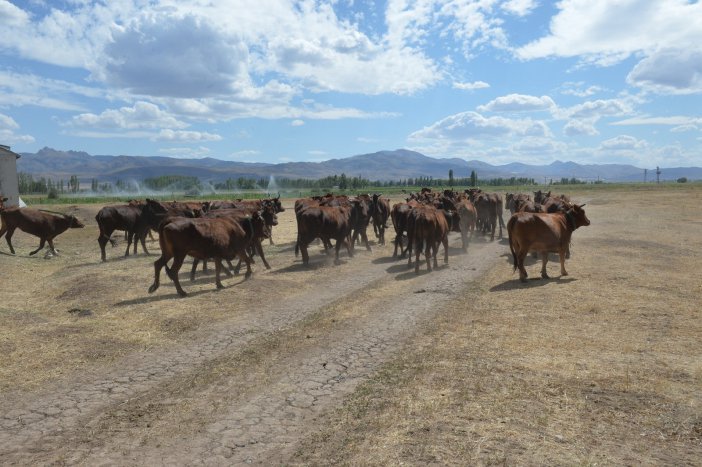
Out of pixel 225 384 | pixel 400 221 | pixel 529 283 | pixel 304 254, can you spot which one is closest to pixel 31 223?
pixel 304 254

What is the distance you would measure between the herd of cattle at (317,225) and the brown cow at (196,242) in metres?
0.02

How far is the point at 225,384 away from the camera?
24.2 feet

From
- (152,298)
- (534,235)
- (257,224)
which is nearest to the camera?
(152,298)

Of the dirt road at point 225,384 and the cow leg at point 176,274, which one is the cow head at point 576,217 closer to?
the dirt road at point 225,384

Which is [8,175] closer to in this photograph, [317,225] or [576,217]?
[317,225]

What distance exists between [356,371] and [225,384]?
1796 millimetres

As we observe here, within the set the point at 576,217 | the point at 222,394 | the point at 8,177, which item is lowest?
the point at 222,394

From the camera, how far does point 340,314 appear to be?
11.2 m

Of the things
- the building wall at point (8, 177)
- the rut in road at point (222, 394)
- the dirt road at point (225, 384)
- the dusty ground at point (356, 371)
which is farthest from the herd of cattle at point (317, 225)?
the building wall at point (8, 177)

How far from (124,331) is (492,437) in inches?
280

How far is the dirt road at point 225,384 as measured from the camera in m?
5.68

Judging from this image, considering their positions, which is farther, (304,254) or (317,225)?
(317,225)

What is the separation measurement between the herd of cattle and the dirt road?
147 cm

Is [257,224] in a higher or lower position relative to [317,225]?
higher
